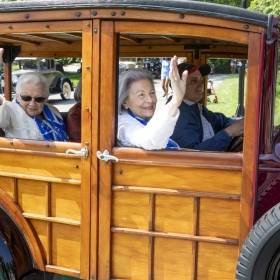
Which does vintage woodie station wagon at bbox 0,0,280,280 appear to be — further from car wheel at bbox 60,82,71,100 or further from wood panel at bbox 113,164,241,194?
car wheel at bbox 60,82,71,100

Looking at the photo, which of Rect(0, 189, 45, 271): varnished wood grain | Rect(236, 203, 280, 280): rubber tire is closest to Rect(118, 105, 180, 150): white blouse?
Rect(236, 203, 280, 280): rubber tire

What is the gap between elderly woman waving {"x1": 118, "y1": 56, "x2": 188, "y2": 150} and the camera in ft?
7.25

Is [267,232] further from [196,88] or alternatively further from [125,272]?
[196,88]

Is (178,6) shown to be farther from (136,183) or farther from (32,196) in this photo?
(32,196)

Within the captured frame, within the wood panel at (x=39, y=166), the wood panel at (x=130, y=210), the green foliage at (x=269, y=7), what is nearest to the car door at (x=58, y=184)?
the wood panel at (x=39, y=166)

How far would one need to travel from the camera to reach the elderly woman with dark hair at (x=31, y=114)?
106 inches

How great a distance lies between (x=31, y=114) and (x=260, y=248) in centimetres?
169

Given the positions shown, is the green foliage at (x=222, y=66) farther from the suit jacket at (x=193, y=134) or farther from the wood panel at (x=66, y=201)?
the wood panel at (x=66, y=201)

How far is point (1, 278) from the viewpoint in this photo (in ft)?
8.21

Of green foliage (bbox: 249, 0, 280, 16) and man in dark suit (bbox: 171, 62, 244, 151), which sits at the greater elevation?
green foliage (bbox: 249, 0, 280, 16)

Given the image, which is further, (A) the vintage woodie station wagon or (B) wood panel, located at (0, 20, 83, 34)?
(B) wood panel, located at (0, 20, 83, 34)

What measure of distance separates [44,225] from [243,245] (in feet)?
3.71

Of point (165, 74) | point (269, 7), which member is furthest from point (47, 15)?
point (269, 7)

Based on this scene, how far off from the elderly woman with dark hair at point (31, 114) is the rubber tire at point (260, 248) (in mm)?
1419
